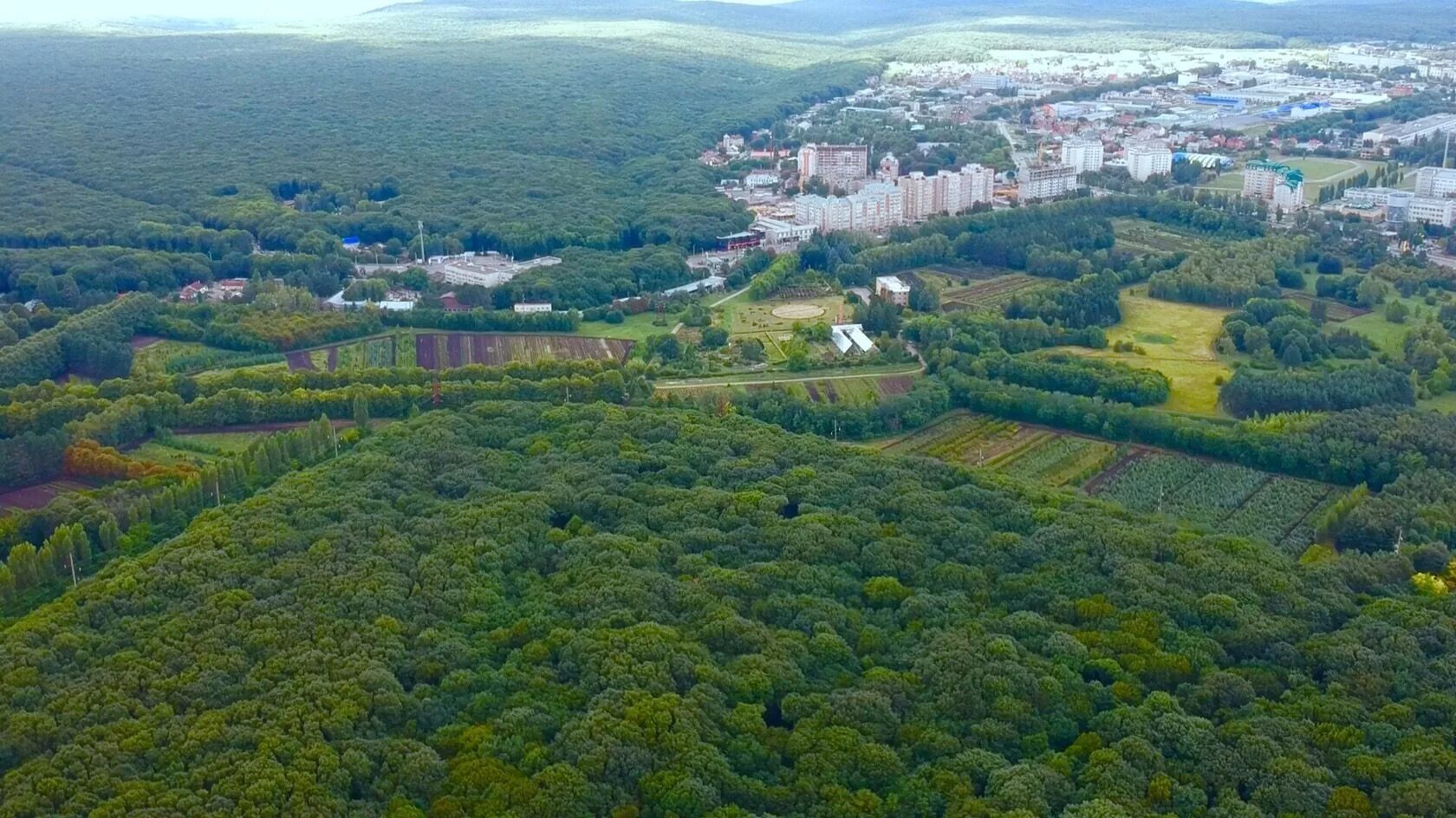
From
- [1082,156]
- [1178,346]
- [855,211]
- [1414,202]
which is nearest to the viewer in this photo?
[1178,346]

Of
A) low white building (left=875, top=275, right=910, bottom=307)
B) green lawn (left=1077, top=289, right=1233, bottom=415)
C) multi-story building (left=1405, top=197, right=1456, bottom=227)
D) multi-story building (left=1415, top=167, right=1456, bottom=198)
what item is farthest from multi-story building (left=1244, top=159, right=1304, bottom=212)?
low white building (left=875, top=275, right=910, bottom=307)

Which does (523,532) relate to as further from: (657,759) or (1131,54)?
(1131,54)

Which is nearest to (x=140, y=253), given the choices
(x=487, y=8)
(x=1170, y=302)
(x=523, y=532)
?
(x=523, y=532)

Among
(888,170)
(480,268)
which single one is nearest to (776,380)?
(480,268)

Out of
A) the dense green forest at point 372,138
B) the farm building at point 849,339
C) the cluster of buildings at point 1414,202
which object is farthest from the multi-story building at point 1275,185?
the farm building at point 849,339

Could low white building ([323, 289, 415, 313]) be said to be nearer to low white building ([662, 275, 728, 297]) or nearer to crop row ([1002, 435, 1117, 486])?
low white building ([662, 275, 728, 297])

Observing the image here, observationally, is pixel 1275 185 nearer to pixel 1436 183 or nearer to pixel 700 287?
pixel 1436 183
